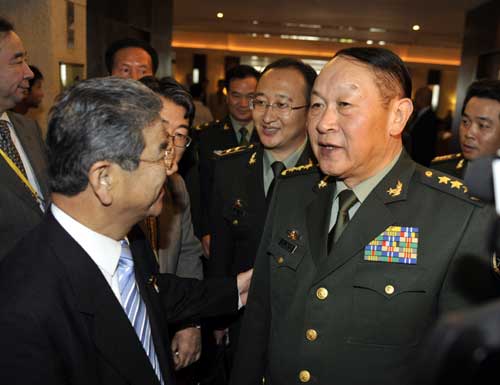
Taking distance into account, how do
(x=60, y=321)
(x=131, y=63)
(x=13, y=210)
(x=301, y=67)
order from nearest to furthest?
(x=60, y=321), (x=13, y=210), (x=301, y=67), (x=131, y=63)

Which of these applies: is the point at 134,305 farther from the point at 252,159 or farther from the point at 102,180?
the point at 252,159

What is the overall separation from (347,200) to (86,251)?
0.80 meters

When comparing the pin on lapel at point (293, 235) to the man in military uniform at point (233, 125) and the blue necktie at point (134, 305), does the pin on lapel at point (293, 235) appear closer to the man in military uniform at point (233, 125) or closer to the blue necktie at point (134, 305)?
the blue necktie at point (134, 305)

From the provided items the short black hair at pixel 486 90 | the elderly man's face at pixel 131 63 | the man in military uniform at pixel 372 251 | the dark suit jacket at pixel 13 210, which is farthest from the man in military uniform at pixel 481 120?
the dark suit jacket at pixel 13 210

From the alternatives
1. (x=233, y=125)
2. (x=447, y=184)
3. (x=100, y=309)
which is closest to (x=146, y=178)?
(x=100, y=309)

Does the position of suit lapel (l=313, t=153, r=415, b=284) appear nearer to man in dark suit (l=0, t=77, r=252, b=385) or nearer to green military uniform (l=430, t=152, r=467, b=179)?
man in dark suit (l=0, t=77, r=252, b=385)

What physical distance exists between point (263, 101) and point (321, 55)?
12381mm

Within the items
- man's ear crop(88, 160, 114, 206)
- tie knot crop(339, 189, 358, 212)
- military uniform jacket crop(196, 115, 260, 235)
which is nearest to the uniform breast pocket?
tie knot crop(339, 189, 358, 212)

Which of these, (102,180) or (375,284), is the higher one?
(102,180)

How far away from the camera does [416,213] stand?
4.69ft

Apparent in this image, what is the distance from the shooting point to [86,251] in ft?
4.13

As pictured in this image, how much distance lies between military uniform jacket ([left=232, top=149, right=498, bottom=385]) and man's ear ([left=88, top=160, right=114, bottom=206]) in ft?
2.05

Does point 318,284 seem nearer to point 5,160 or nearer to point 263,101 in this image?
point 263,101

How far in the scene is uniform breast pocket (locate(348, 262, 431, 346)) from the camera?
4.46 ft
